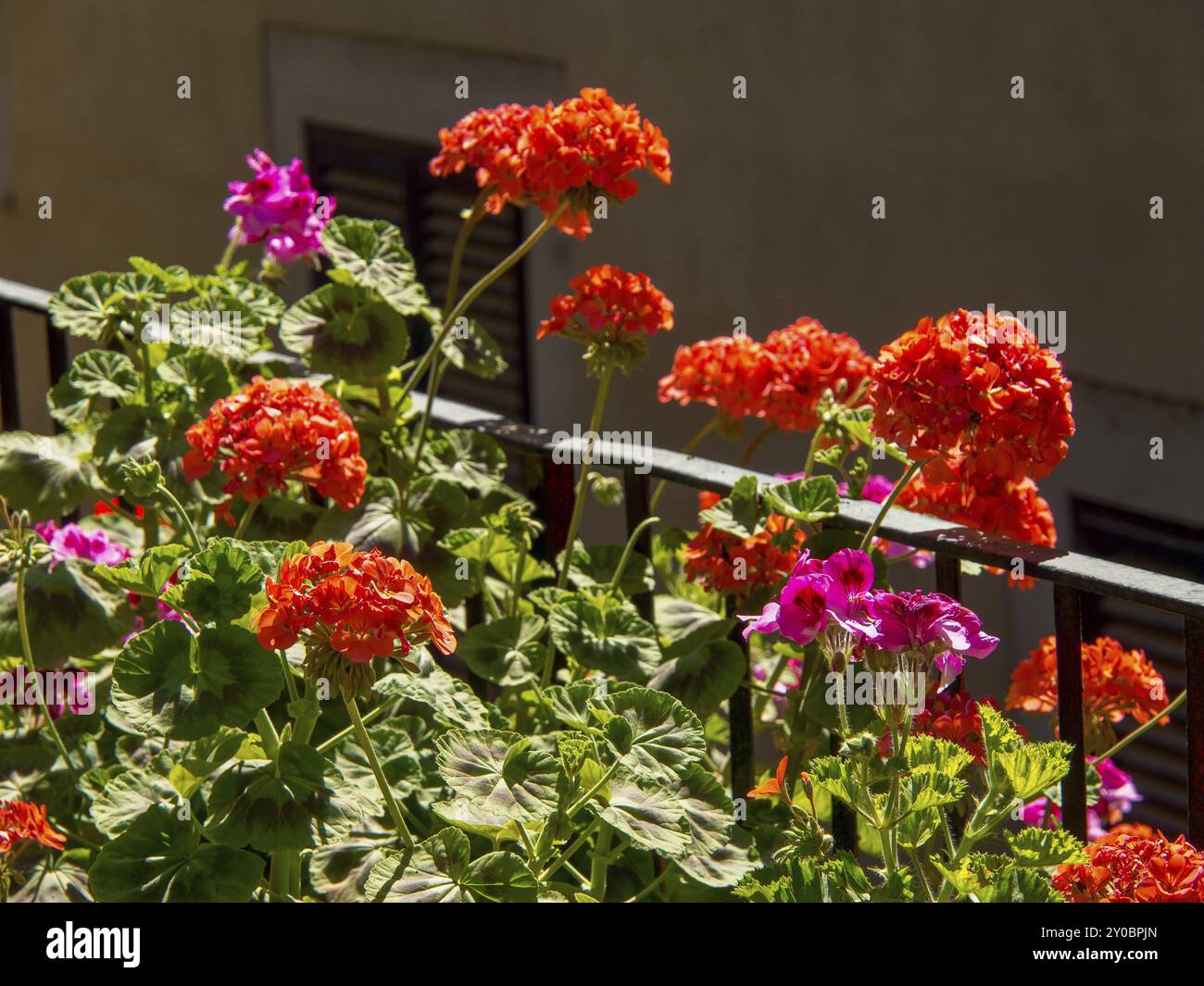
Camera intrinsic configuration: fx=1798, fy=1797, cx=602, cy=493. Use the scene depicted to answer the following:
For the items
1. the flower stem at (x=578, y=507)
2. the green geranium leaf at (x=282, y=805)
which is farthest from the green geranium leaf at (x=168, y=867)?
the flower stem at (x=578, y=507)

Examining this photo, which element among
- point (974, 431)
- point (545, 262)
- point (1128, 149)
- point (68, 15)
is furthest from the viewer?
point (68, 15)

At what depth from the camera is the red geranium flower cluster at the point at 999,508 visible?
2.30 metres

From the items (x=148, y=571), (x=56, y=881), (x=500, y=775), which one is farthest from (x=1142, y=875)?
(x=56, y=881)

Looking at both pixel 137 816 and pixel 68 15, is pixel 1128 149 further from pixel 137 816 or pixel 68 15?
pixel 68 15

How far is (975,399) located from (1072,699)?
36 centimetres

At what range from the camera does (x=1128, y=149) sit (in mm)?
4625

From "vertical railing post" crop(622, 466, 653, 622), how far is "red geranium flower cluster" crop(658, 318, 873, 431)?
29cm

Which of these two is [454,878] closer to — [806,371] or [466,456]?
[466,456]

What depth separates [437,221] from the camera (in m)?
7.21

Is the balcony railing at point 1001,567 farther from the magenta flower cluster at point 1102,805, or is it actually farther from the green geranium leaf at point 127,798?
the green geranium leaf at point 127,798

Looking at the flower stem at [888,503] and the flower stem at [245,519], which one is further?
the flower stem at [245,519]

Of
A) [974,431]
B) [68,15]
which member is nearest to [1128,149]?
[974,431]
